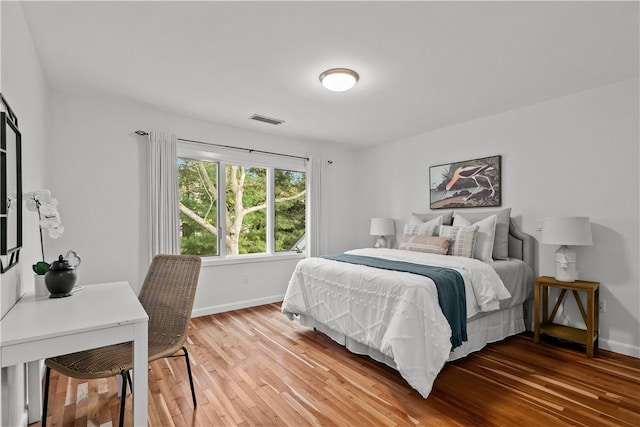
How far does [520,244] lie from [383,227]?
1.79 metres

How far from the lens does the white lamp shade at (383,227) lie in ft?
15.8

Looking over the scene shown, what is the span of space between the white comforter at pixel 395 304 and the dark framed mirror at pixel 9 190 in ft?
7.25

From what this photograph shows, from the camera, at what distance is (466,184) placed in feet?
13.5

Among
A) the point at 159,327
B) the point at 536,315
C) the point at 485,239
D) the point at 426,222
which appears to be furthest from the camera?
the point at 426,222

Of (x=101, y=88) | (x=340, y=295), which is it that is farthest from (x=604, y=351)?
(x=101, y=88)

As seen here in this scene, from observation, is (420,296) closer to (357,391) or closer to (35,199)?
(357,391)

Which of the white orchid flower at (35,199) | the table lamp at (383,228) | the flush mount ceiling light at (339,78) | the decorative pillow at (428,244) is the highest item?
the flush mount ceiling light at (339,78)

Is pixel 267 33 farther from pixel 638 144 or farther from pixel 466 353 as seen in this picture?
pixel 638 144

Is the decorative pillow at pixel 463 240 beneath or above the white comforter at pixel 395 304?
above

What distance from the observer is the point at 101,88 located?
305 cm

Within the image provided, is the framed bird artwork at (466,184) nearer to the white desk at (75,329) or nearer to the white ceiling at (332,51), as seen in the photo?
the white ceiling at (332,51)

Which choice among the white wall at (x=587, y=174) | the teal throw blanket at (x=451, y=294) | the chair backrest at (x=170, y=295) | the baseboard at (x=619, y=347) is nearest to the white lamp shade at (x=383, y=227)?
the white wall at (x=587, y=174)

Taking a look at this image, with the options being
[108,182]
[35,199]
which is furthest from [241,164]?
[35,199]

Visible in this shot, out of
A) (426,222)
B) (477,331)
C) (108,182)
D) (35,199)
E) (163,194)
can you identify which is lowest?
(477,331)
